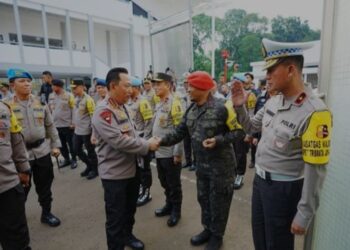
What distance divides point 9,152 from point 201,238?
85.0 inches

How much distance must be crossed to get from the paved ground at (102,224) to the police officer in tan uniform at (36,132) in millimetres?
271

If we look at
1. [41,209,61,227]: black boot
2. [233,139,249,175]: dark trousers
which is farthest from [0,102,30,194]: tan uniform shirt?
Answer: [233,139,249,175]: dark trousers

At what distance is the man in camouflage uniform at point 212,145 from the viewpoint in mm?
2447

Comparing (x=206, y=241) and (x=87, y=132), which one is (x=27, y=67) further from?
(x=206, y=241)

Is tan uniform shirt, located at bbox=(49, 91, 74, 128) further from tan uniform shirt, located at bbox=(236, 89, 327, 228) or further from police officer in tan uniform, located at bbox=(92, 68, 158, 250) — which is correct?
tan uniform shirt, located at bbox=(236, 89, 327, 228)

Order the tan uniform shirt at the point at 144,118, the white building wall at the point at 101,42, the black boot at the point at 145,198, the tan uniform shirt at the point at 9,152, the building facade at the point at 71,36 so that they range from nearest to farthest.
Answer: the tan uniform shirt at the point at 9,152 < the black boot at the point at 145,198 < the tan uniform shirt at the point at 144,118 < the building facade at the point at 71,36 < the white building wall at the point at 101,42

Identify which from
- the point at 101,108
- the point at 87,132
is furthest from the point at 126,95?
the point at 87,132

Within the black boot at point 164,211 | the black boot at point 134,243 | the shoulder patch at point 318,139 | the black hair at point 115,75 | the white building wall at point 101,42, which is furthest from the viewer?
the white building wall at point 101,42

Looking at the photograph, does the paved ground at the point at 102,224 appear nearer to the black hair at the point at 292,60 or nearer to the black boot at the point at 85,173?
the black boot at the point at 85,173

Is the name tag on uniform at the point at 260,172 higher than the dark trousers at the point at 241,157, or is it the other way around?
the name tag on uniform at the point at 260,172

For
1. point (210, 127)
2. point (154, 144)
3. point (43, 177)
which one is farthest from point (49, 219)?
point (210, 127)

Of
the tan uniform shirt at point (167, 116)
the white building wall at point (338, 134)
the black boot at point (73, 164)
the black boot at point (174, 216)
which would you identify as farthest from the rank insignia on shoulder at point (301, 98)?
the black boot at point (73, 164)

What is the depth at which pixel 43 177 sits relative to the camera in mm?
3348

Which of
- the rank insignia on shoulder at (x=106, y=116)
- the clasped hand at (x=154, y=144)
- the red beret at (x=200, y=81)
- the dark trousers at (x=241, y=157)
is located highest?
the red beret at (x=200, y=81)
